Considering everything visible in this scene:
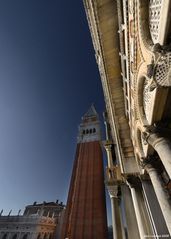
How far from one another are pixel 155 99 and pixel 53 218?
1441 inches

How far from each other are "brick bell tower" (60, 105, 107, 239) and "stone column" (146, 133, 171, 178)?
20.9 meters

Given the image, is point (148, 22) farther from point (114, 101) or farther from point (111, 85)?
point (114, 101)

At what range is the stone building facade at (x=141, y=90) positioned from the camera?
1703 mm

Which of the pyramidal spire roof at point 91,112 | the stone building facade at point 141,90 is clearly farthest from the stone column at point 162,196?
the pyramidal spire roof at point 91,112

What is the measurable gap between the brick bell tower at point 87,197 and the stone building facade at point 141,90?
1773 centimetres

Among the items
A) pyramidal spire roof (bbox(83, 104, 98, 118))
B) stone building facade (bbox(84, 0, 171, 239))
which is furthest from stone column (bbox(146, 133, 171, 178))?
pyramidal spire roof (bbox(83, 104, 98, 118))

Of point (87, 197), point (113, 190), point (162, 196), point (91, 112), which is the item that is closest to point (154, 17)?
point (162, 196)

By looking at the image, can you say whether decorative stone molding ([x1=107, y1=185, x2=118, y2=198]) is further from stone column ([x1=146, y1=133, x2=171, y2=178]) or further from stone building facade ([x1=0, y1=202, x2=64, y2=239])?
stone building facade ([x1=0, y1=202, x2=64, y2=239])

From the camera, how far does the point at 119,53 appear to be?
3.40m

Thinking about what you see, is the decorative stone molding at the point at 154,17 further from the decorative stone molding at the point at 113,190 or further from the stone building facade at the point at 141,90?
the decorative stone molding at the point at 113,190

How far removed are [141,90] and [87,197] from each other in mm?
23475

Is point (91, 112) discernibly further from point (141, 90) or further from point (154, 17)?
point (154, 17)

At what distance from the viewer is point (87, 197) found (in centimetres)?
2253

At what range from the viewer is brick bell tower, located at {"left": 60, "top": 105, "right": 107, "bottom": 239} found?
63.1 ft
